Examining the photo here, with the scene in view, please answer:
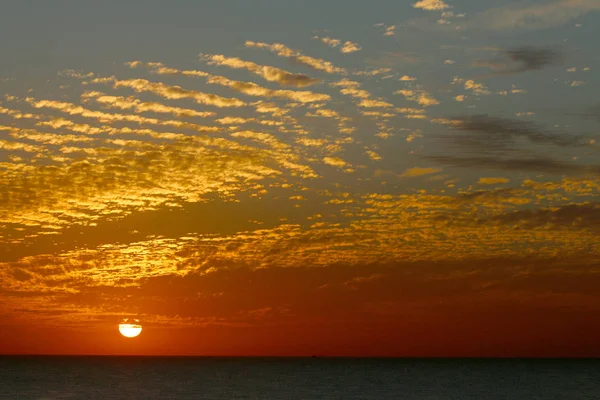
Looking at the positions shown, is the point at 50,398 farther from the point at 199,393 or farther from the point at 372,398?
the point at 372,398

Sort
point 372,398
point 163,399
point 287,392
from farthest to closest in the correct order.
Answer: point 287,392 → point 372,398 → point 163,399

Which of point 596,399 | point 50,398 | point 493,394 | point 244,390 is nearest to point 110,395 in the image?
point 50,398

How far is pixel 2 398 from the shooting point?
449 feet

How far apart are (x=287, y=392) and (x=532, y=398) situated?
48.8m

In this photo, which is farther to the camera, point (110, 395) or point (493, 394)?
point (493, 394)

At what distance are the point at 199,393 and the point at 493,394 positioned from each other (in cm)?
6059

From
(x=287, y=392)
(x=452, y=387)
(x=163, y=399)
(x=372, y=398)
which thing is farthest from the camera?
(x=452, y=387)

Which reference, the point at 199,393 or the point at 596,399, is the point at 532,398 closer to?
the point at 596,399

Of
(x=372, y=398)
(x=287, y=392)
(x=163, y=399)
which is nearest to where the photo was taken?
(x=163, y=399)

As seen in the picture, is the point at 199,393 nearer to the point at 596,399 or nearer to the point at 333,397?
the point at 333,397

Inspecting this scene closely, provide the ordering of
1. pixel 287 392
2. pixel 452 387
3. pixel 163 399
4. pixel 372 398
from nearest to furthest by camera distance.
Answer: pixel 163 399 → pixel 372 398 → pixel 287 392 → pixel 452 387

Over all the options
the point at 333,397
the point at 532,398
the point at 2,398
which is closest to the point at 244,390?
the point at 333,397

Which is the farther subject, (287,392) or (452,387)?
(452,387)

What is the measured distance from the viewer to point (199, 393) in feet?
490
